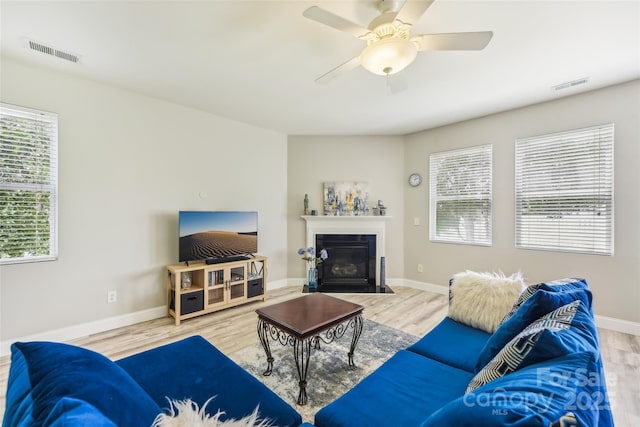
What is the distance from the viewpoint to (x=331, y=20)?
1524mm

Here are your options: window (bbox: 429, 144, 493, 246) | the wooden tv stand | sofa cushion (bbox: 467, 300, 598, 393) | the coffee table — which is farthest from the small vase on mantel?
sofa cushion (bbox: 467, 300, 598, 393)

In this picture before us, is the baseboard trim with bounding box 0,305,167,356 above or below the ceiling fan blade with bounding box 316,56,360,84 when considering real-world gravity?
below

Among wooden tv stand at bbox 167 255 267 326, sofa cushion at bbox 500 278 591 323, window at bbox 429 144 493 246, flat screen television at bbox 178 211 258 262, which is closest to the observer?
sofa cushion at bbox 500 278 591 323

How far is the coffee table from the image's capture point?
1748 mm

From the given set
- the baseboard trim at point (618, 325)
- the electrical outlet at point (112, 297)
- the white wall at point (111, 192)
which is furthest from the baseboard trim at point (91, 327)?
the baseboard trim at point (618, 325)

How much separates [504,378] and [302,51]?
7.97ft

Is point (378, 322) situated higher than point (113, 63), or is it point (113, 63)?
point (113, 63)

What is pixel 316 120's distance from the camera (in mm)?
3814

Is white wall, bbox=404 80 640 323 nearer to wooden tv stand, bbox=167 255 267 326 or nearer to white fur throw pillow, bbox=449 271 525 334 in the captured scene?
white fur throw pillow, bbox=449 271 525 334

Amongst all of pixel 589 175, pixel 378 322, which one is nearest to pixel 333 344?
pixel 378 322

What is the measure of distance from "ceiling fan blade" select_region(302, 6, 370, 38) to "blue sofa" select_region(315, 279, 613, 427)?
1729 millimetres

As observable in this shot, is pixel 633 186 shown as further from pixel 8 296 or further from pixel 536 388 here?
pixel 8 296

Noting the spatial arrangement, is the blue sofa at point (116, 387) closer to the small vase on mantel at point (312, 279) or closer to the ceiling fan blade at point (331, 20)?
the ceiling fan blade at point (331, 20)

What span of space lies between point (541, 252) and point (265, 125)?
410cm
